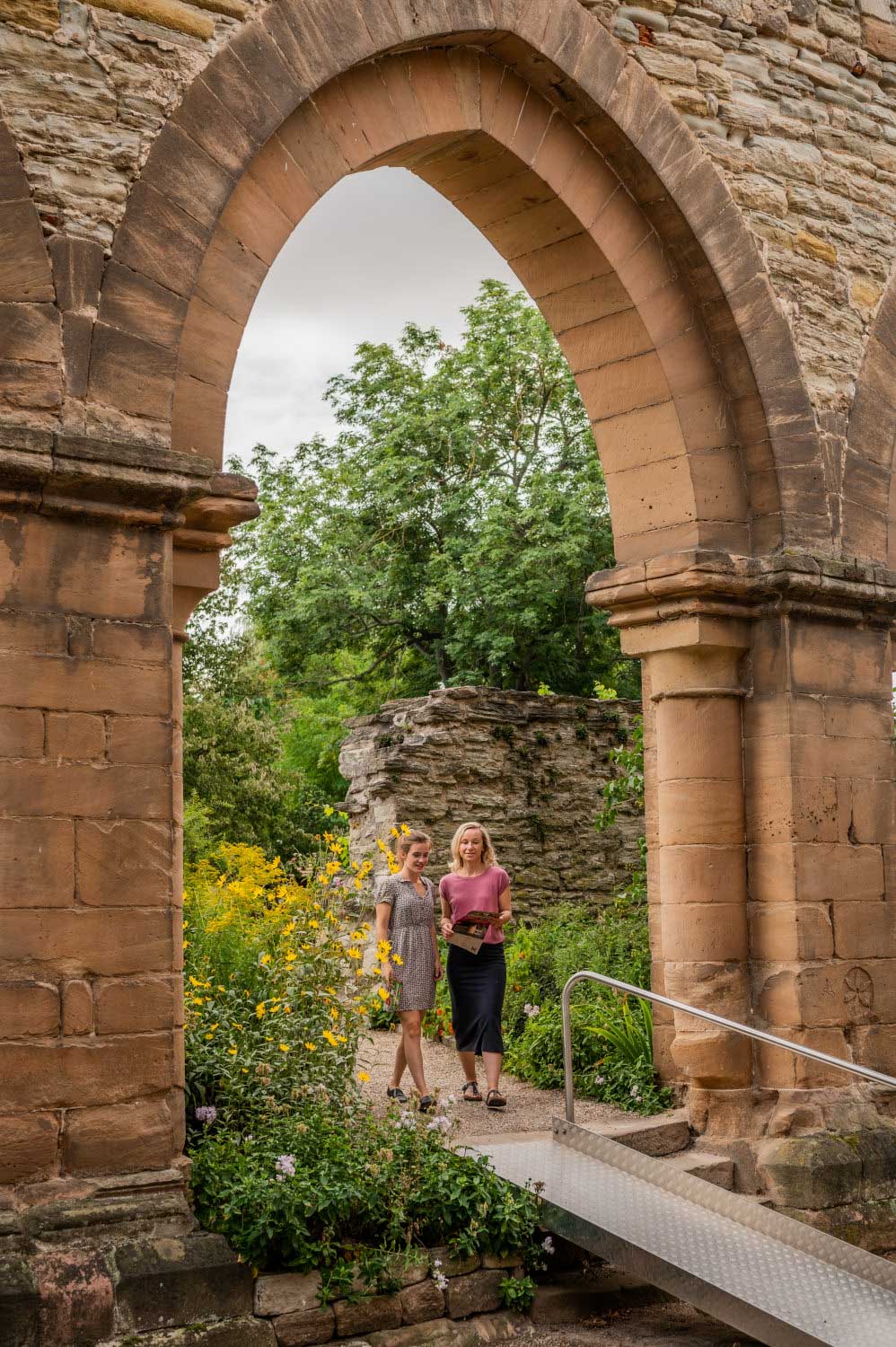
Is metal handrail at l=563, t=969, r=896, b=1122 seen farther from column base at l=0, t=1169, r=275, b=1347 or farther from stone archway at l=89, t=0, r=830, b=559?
stone archway at l=89, t=0, r=830, b=559

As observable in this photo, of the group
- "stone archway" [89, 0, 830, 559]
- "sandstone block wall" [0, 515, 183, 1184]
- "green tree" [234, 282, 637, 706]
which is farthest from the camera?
"green tree" [234, 282, 637, 706]

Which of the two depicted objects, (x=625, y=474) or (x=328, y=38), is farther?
(x=625, y=474)

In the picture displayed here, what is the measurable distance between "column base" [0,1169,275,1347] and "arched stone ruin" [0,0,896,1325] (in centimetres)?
7

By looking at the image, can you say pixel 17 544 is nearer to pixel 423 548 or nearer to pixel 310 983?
pixel 310 983

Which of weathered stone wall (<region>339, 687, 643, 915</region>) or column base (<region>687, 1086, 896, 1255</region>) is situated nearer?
column base (<region>687, 1086, 896, 1255</region>)

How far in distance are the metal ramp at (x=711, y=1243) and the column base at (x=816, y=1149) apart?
76 cm

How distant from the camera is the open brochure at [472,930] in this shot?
23.8 feet

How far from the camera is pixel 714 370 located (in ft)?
22.3

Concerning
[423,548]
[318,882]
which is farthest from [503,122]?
[423,548]

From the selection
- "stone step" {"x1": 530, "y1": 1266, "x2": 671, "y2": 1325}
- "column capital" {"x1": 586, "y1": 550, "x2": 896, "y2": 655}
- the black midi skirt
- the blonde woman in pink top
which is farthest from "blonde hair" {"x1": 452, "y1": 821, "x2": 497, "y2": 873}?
"stone step" {"x1": 530, "y1": 1266, "x2": 671, "y2": 1325}

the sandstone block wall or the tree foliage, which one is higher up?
the tree foliage

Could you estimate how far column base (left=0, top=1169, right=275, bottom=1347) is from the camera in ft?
13.1

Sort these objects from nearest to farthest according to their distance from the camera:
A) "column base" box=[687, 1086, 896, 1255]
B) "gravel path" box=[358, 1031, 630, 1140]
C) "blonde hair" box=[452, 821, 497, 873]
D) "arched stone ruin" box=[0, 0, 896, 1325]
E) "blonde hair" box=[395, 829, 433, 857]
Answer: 1. "arched stone ruin" box=[0, 0, 896, 1325]
2. "column base" box=[687, 1086, 896, 1255]
3. "gravel path" box=[358, 1031, 630, 1140]
4. "blonde hair" box=[395, 829, 433, 857]
5. "blonde hair" box=[452, 821, 497, 873]

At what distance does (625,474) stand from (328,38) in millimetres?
2599
